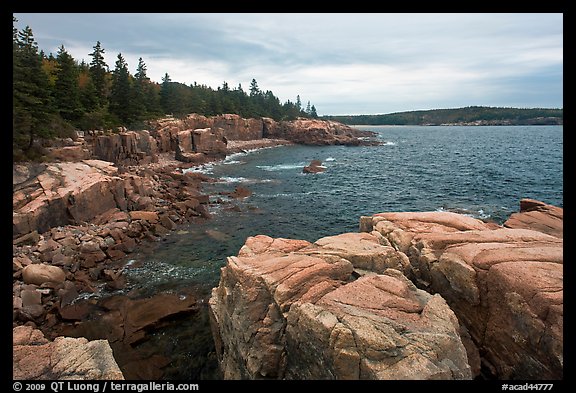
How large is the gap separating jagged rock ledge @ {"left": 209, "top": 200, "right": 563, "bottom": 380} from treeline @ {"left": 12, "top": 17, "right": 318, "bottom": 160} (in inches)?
1059

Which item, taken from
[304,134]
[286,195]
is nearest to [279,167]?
[286,195]

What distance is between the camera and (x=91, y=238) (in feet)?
74.6

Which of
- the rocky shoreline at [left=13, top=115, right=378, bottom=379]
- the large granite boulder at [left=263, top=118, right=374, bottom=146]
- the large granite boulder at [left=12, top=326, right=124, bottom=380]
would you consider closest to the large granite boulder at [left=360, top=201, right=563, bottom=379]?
the large granite boulder at [left=12, top=326, right=124, bottom=380]

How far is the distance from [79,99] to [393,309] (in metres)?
55.7

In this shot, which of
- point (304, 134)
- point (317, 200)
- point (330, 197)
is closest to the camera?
point (317, 200)

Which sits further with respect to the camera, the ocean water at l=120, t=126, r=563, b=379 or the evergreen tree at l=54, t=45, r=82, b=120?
the evergreen tree at l=54, t=45, r=82, b=120

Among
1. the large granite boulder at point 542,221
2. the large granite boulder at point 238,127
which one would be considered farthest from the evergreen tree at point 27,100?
the large granite boulder at point 238,127

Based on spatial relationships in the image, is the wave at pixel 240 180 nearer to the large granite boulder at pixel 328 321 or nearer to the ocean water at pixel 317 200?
the ocean water at pixel 317 200

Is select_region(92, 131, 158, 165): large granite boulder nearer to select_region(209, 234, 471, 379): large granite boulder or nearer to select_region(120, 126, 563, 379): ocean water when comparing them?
select_region(120, 126, 563, 379): ocean water

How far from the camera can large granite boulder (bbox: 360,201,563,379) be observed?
8.48 meters

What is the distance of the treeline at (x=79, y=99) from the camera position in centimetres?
2808

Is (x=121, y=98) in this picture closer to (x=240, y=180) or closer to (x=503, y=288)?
(x=240, y=180)
